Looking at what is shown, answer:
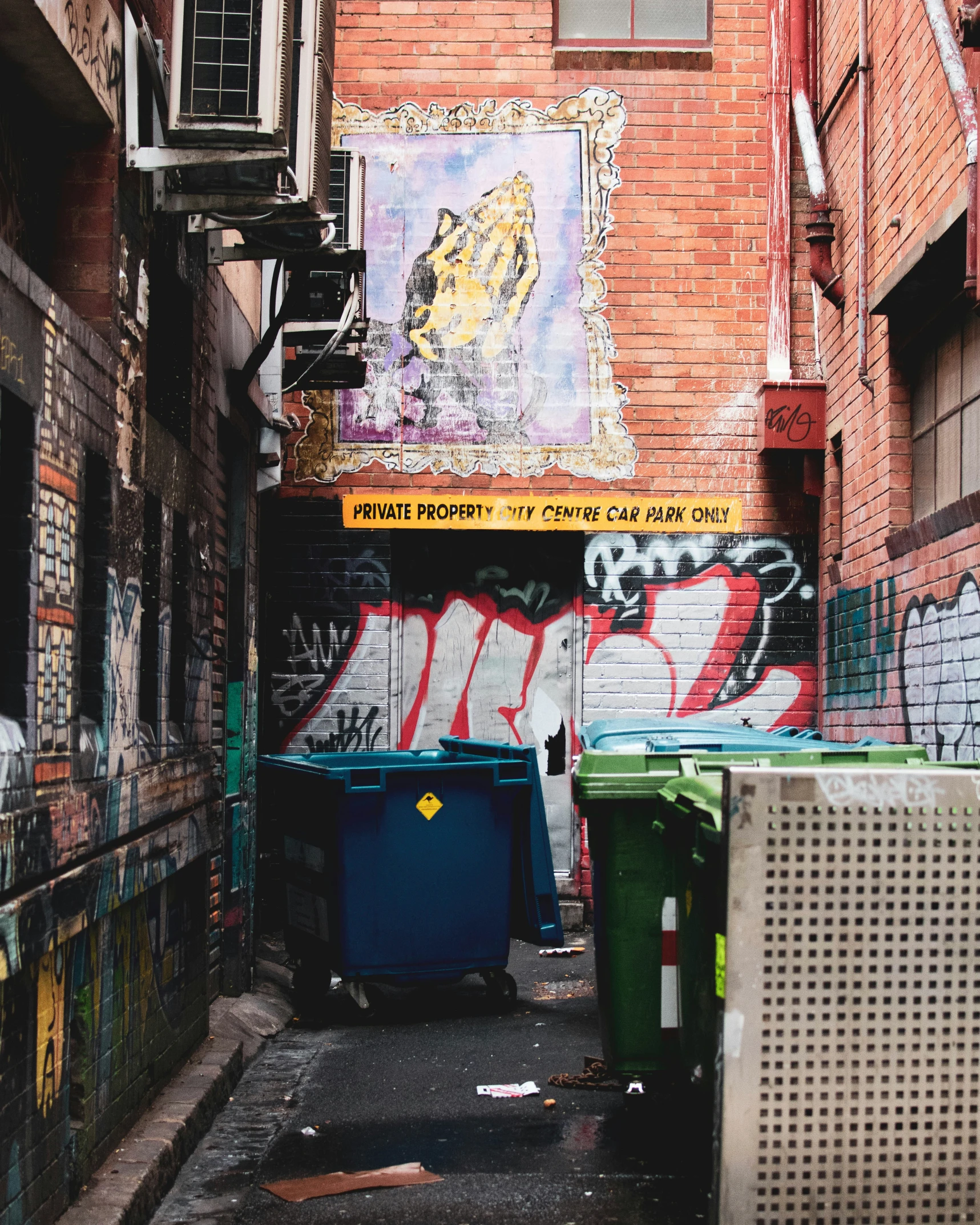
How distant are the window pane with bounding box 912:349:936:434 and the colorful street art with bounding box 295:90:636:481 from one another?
2577mm

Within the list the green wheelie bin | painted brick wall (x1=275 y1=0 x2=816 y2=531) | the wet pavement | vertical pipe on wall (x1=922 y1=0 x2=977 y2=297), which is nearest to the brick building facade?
painted brick wall (x1=275 y1=0 x2=816 y2=531)

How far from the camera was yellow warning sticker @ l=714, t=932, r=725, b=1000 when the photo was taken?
3.42 meters

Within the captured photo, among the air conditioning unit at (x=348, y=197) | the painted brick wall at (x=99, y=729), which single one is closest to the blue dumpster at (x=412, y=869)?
the painted brick wall at (x=99, y=729)

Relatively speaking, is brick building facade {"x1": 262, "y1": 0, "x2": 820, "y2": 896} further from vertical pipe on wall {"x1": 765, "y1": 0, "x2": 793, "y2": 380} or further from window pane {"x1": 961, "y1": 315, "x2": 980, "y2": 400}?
window pane {"x1": 961, "y1": 315, "x2": 980, "y2": 400}

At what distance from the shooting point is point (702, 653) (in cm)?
991

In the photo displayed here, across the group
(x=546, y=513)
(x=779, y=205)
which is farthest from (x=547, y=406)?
(x=779, y=205)

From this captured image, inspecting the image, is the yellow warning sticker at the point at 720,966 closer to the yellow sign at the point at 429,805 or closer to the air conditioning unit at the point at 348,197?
the yellow sign at the point at 429,805

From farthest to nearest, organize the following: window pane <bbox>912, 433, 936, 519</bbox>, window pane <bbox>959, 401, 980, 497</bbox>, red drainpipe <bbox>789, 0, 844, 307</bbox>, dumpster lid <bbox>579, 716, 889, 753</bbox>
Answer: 1. red drainpipe <bbox>789, 0, 844, 307</bbox>
2. window pane <bbox>912, 433, 936, 519</bbox>
3. window pane <bbox>959, 401, 980, 497</bbox>
4. dumpster lid <bbox>579, 716, 889, 753</bbox>

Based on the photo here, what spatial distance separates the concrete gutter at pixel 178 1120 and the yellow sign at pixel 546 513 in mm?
3792

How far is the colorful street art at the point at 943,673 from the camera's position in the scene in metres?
6.45

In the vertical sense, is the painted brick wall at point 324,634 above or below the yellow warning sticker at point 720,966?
above

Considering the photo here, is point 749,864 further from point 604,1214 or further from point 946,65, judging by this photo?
point 946,65

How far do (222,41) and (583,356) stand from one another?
5493 millimetres

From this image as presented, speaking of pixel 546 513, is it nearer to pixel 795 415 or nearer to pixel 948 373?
pixel 795 415
